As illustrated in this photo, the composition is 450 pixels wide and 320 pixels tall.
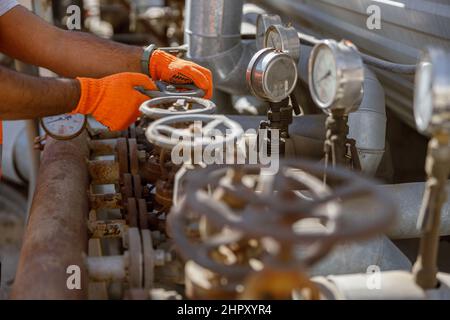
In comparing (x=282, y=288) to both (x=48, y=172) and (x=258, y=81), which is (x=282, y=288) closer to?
(x=258, y=81)

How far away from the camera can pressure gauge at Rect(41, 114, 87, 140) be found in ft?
6.65

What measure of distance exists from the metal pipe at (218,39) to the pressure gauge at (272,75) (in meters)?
0.93

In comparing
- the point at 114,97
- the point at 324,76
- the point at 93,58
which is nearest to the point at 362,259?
the point at 324,76

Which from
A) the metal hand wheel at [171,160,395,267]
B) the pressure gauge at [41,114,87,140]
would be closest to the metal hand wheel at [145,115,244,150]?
the metal hand wheel at [171,160,395,267]

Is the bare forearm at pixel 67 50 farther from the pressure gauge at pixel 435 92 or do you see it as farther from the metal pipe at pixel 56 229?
the pressure gauge at pixel 435 92

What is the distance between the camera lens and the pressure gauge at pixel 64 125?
2027mm

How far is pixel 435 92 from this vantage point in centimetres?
107

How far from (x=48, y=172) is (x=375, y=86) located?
3.65 feet

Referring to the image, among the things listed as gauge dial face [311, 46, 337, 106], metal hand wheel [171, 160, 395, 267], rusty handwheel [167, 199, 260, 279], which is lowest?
rusty handwheel [167, 199, 260, 279]

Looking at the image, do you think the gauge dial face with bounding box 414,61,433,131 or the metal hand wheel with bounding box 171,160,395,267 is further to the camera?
the gauge dial face with bounding box 414,61,433,131

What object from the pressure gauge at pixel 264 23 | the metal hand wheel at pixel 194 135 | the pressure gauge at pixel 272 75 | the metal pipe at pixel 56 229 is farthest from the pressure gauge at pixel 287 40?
the metal pipe at pixel 56 229

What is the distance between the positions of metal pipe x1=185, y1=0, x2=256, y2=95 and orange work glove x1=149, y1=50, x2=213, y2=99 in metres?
0.56

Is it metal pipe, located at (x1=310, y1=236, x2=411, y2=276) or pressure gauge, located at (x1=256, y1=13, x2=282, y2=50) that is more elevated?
pressure gauge, located at (x1=256, y1=13, x2=282, y2=50)

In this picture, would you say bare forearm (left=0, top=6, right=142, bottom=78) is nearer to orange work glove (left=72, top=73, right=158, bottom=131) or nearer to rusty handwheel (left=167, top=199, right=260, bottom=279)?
orange work glove (left=72, top=73, right=158, bottom=131)
